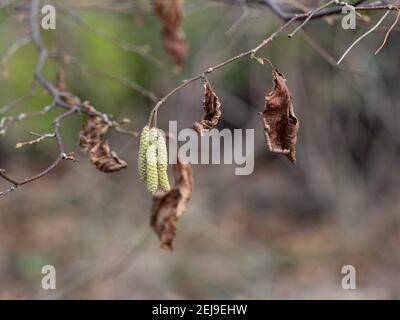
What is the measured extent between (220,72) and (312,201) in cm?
135

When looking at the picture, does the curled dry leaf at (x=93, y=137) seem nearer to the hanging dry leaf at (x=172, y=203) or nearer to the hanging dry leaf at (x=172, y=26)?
the hanging dry leaf at (x=172, y=203)

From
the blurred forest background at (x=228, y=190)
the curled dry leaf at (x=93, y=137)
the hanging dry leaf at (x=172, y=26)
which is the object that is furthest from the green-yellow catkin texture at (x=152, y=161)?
the blurred forest background at (x=228, y=190)

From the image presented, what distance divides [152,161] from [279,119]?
0.31 m

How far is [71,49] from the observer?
204 inches

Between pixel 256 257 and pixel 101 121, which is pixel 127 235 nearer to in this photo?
pixel 256 257

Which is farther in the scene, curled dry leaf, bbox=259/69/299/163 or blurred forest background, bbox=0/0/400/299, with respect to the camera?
blurred forest background, bbox=0/0/400/299

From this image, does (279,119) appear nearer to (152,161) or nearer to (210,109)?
(210,109)

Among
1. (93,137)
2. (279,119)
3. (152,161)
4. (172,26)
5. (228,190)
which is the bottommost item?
(152,161)

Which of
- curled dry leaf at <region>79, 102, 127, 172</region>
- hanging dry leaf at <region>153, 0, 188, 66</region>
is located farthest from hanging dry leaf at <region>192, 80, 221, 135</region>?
hanging dry leaf at <region>153, 0, 188, 66</region>

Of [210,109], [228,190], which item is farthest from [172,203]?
[228,190]

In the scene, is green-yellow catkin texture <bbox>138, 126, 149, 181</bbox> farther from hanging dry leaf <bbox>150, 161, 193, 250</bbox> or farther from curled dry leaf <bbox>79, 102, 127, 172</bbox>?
hanging dry leaf <bbox>150, 161, 193, 250</bbox>

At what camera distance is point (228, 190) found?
563cm

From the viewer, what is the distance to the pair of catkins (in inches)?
56.9

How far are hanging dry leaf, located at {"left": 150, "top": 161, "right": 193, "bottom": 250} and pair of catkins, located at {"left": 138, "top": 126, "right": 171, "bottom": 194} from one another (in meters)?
0.49
